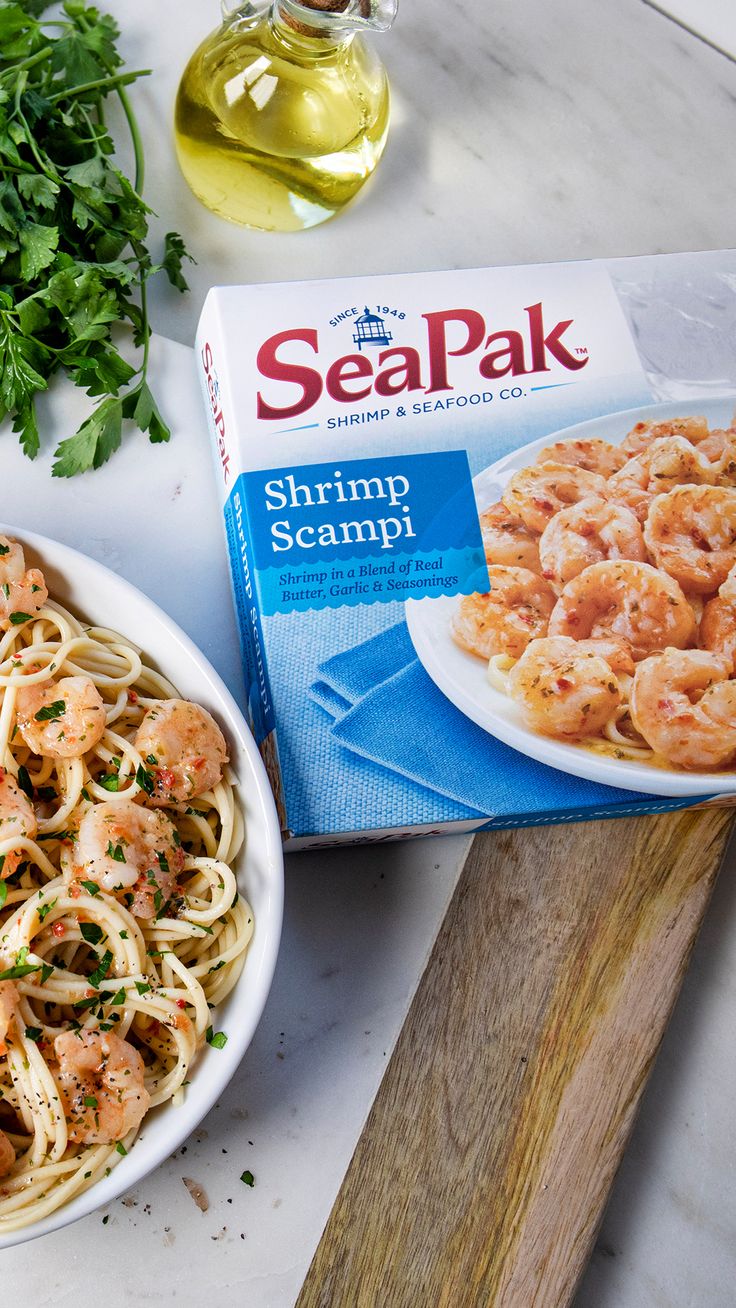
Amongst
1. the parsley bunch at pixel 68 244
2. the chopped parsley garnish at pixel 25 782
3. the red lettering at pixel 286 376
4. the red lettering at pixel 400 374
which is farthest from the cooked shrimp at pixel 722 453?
the chopped parsley garnish at pixel 25 782

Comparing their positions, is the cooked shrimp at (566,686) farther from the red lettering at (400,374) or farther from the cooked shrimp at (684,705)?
the red lettering at (400,374)

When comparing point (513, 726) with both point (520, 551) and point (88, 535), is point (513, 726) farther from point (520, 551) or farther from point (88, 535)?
point (88, 535)

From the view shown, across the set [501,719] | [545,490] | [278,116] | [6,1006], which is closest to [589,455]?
[545,490]

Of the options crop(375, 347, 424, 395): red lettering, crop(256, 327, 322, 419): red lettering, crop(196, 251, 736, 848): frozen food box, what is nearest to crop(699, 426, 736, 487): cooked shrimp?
crop(196, 251, 736, 848): frozen food box

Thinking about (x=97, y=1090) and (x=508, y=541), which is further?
(x=508, y=541)

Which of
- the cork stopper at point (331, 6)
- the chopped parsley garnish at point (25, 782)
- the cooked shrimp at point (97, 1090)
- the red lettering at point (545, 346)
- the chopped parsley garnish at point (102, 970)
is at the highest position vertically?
the cork stopper at point (331, 6)

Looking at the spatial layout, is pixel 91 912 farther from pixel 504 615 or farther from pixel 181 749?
pixel 504 615
